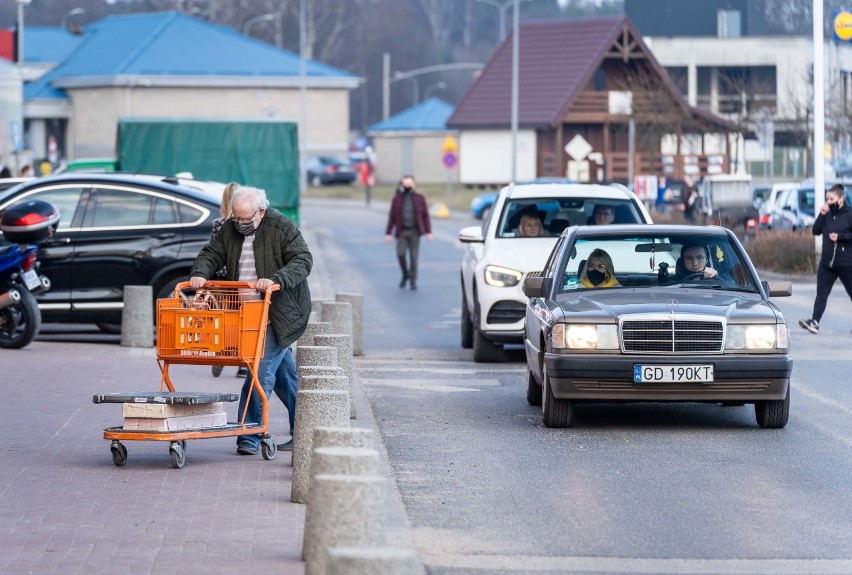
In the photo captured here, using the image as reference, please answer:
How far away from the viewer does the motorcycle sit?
53.2 ft

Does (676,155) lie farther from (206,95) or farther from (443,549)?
(443,549)

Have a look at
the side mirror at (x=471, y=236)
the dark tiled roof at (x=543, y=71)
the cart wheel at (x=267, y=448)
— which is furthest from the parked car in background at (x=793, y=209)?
the dark tiled roof at (x=543, y=71)

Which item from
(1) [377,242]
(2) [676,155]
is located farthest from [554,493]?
(2) [676,155]

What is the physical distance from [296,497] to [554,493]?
1.48m

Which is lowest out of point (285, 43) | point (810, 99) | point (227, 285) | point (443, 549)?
point (443, 549)

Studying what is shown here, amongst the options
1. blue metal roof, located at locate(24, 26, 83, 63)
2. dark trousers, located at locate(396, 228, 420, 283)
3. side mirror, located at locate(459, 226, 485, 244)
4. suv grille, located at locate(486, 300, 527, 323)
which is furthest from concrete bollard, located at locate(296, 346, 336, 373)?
blue metal roof, located at locate(24, 26, 83, 63)

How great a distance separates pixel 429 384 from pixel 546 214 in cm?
321

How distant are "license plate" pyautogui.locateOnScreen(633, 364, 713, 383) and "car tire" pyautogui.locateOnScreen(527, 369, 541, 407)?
1948 mm

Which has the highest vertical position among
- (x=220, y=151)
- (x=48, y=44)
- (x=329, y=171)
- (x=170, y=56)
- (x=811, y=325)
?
(x=48, y=44)

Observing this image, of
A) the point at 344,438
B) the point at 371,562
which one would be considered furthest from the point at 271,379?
the point at 371,562

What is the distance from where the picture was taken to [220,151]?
116ft

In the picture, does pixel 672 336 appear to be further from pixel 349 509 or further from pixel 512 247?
pixel 512 247

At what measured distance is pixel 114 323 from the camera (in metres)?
18.1

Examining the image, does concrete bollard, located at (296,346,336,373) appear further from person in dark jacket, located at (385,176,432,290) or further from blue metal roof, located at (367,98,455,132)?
blue metal roof, located at (367,98,455,132)
